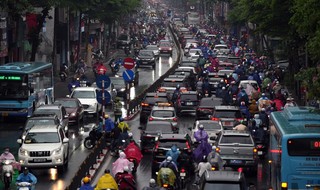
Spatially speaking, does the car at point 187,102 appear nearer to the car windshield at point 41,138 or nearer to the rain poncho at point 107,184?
the car windshield at point 41,138

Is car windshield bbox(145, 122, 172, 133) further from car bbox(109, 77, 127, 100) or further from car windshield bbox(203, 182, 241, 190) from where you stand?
car bbox(109, 77, 127, 100)

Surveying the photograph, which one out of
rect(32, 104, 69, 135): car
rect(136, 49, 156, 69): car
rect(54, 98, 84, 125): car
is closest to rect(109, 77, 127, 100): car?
rect(54, 98, 84, 125): car

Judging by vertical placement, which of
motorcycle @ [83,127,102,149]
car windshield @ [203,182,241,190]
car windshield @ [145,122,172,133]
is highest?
car windshield @ [203,182,241,190]

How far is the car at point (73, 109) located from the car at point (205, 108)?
19.5ft

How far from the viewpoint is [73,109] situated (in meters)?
47.8

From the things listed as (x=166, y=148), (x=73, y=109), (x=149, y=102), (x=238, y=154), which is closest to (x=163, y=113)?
(x=73, y=109)

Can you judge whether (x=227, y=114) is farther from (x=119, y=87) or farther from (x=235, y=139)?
(x=119, y=87)

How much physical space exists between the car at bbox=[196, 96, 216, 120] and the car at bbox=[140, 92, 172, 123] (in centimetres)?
257

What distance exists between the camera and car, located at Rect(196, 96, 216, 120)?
47312 millimetres

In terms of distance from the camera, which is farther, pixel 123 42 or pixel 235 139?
pixel 123 42

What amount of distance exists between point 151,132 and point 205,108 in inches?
423

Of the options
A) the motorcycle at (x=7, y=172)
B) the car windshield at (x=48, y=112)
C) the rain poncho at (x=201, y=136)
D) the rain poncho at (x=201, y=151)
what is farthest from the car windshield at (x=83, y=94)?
the motorcycle at (x=7, y=172)

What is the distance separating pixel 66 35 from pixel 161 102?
3861cm

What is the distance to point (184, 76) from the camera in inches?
2559
